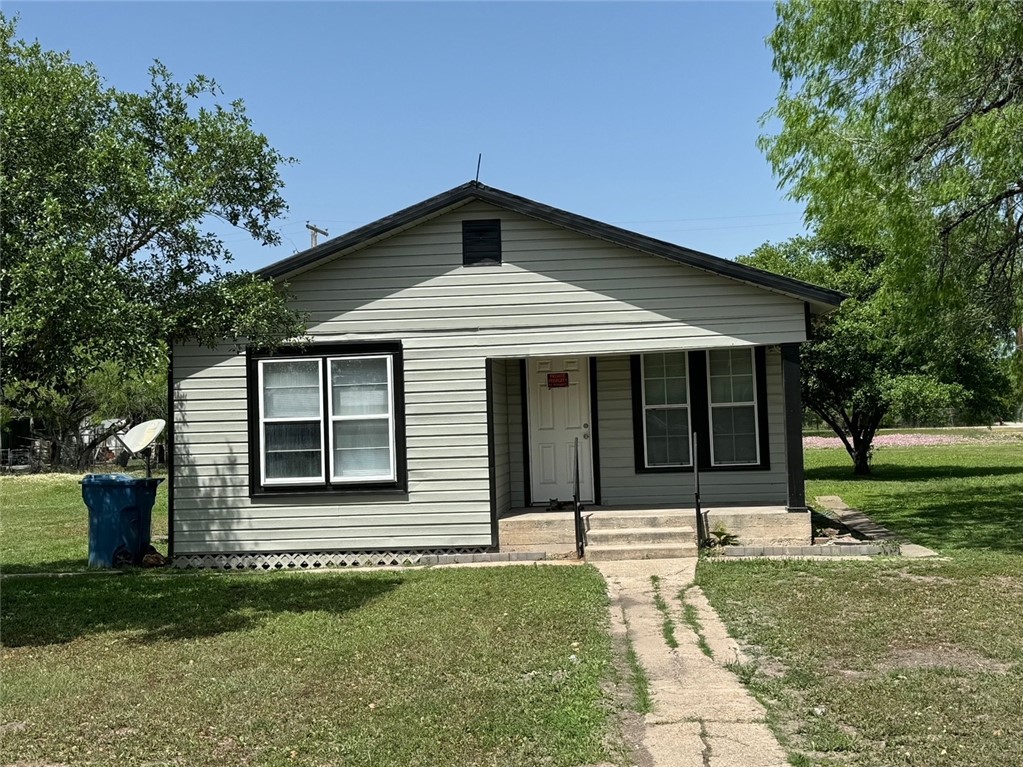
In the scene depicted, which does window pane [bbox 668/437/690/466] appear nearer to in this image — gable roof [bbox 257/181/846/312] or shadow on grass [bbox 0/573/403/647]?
gable roof [bbox 257/181/846/312]

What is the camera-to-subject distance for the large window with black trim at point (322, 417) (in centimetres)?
1145

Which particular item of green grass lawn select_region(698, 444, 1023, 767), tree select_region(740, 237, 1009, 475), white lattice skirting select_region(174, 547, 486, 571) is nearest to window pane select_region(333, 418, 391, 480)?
white lattice skirting select_region(174, 547, 486, 571)

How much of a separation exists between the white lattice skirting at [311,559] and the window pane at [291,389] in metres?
1.65

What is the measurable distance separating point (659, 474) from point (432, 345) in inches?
135

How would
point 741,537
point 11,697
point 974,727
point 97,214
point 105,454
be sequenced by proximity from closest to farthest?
point 974,727 < point 11,697 < point 97,214 < point 741,537 < point 105,454

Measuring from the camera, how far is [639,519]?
448 inches

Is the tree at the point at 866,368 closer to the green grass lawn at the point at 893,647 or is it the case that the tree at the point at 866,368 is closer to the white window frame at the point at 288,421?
the green grass lawn at the point at 893,647

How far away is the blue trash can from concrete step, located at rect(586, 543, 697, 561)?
17.3 ft

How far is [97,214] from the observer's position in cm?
783

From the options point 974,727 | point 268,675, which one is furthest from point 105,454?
point 974,727

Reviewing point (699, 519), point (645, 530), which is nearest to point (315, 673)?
point (645, 530)

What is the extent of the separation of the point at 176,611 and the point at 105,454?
121ft

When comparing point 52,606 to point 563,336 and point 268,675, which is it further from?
point 563,336

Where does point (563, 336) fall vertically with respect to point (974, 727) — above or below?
above
